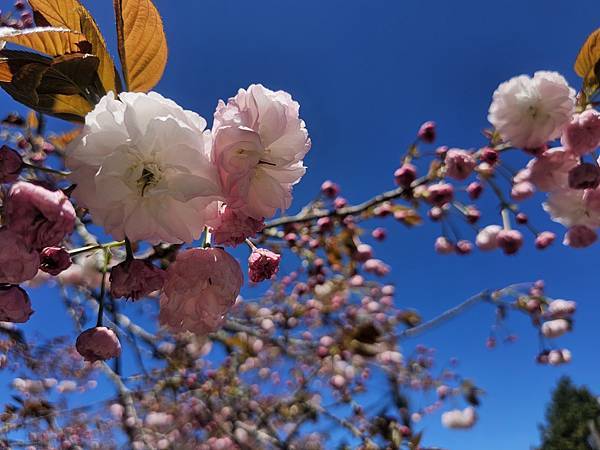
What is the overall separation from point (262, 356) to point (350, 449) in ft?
10.2

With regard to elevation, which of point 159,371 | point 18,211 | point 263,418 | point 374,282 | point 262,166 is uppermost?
point 374,282

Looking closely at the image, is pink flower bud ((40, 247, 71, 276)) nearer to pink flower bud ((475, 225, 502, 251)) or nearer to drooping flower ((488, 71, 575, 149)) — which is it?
drooping flower ((488, 71, 575, 149))

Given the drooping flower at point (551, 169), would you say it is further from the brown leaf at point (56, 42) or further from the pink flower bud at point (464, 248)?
the pink flower bud at point (464, 248)

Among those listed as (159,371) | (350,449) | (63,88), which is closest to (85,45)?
(63,88)

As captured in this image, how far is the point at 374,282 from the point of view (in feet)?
13.1

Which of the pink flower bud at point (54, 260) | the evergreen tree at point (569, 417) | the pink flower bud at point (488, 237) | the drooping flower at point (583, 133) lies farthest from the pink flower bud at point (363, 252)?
the evergreen tree at point (569, 417)

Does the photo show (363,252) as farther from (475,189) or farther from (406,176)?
(406,176)

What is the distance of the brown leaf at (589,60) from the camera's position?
107cm

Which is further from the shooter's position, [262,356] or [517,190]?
[262,356]

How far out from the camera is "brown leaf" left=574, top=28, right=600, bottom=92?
107 centimetres

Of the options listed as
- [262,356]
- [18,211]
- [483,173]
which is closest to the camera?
[18,211]

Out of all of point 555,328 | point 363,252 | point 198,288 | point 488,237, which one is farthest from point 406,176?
point 555,328

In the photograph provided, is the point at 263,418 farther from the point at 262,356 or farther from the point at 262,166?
the point at 262,166

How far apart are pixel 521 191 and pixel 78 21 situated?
1681 mm
